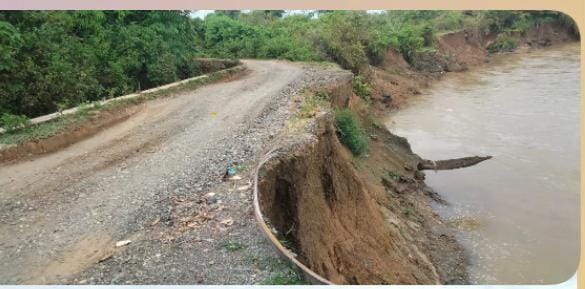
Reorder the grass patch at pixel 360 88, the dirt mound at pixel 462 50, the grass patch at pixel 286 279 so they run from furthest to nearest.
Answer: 1. the dirt mound at pixel 462 50
2. the grass patch at pixel 360 88
3. the grass patch at pixel 286 279

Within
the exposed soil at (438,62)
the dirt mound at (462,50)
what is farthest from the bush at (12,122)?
the dirt mound at (462,50)

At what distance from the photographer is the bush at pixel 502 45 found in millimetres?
30156

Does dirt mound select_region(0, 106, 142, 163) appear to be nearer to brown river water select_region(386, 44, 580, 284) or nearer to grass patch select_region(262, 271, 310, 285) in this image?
grass patch select_region(262, 271, 310, 285)

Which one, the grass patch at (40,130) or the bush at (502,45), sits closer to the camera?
the grass patch at (40,130)

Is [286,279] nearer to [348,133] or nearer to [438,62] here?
[348,133]

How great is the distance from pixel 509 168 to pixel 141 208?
30.0 ft

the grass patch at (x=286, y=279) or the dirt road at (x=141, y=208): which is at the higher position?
the dirt road at (x=141, y=208)

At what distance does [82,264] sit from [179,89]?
5951 mm

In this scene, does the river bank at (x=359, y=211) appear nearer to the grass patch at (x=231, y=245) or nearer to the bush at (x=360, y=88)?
the grass patch at (x=231, y=245)

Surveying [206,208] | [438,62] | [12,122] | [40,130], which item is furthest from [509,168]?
[438,62]

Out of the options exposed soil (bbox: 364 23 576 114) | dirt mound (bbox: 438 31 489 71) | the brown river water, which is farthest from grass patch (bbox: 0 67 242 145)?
dirt mound (bbox: 438 31 489 71)

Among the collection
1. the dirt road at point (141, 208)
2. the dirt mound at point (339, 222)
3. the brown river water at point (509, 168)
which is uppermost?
the dirt road at point (141, 208)

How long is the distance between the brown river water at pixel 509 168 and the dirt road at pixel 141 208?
421cm

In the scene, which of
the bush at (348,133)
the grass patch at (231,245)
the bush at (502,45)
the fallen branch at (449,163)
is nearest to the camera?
the grass patch at (231,245)
